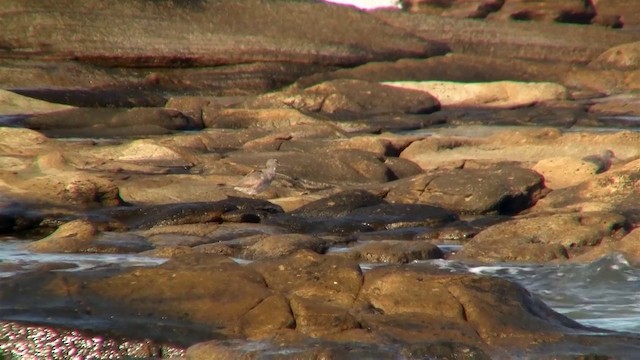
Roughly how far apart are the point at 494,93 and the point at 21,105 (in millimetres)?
9703

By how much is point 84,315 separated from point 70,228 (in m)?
4.79

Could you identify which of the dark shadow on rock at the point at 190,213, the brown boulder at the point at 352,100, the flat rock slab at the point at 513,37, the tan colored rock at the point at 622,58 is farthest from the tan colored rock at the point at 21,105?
the tan colored rock at the point at 622,58

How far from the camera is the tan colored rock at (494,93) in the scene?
26.0m

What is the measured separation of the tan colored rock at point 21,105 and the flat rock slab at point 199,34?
3.49 meters

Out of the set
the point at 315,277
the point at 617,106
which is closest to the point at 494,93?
the point at 617,106

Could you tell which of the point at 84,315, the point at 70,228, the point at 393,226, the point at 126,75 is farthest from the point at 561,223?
the point at 126,75

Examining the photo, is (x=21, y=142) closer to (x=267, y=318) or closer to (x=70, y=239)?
(x=70, y=239)

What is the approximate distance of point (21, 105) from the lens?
72.7 feet

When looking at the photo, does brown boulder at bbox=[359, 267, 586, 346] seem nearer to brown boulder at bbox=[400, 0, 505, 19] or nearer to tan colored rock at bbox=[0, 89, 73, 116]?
tan colored rock at bbox=[0, 89, 73, 116]

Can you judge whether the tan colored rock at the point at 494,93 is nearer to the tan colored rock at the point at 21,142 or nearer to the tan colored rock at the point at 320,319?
the tan colored rock at the point at 21,142

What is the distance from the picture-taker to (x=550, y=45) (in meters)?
30.4

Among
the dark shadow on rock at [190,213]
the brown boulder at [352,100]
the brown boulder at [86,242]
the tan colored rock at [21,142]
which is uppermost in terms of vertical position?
the brown boulder at [86,242]

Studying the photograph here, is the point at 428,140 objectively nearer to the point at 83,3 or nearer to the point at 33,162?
the point at 33,162

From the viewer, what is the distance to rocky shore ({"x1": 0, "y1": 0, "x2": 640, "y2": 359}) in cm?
731
